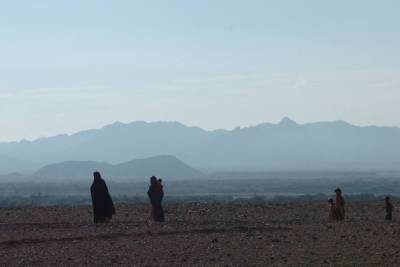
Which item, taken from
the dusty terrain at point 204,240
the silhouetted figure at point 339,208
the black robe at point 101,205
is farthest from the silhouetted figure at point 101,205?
the silhouetted figure at point 339,208

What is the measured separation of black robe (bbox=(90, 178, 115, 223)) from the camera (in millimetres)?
25375

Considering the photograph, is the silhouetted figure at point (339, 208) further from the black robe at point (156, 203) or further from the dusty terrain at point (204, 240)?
the black robe at point (156, 203)

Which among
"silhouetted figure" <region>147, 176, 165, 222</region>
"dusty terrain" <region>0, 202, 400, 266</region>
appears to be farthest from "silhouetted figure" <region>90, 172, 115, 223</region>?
"silhouetted figure" <region>147, 176, 165, 222</region>

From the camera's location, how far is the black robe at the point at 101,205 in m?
25.4

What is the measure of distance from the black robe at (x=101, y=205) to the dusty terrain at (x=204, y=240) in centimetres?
32

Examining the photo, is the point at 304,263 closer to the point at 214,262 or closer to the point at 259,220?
the point at 214,262

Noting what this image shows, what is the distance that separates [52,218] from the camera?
88.4 ft

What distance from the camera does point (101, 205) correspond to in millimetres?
25609

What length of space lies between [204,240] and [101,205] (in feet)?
20.0

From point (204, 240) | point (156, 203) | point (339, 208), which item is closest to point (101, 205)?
point (156, 203)

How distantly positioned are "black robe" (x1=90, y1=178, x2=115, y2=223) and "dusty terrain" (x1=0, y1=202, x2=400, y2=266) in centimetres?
32

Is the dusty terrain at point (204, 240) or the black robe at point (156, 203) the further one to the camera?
the black robe at point (156, 203)

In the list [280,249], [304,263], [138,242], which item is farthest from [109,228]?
[304,263]

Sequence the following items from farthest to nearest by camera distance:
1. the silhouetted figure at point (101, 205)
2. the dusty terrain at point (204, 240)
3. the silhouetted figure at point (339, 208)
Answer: the silhouetted figure at point (101, 205) < the silhouetted figure at point (339, 208) < the dusty terrain at point (204, 240)
